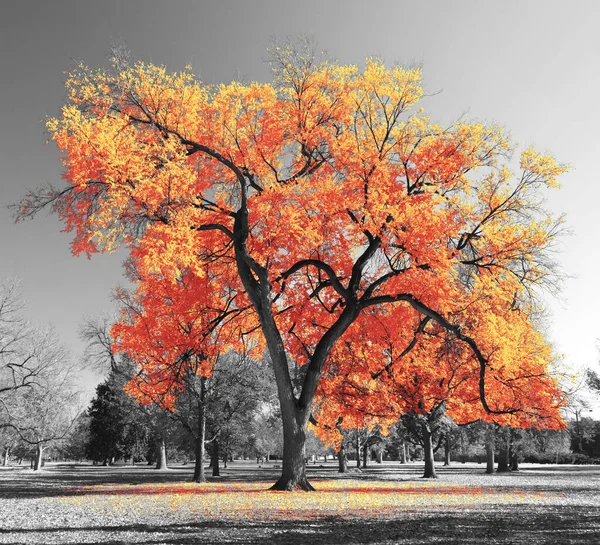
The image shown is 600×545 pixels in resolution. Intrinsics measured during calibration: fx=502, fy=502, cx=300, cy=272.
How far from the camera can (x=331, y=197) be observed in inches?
651

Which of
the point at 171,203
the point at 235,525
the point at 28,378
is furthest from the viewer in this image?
the point at 28,378

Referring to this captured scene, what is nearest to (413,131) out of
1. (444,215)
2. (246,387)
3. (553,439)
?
(444,215)

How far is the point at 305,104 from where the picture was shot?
17453 mm

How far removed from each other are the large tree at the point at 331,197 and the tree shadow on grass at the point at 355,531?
24.3ft

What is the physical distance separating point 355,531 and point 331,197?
10993 millimetres

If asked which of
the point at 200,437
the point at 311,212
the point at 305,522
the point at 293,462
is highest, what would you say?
the point at 311,212

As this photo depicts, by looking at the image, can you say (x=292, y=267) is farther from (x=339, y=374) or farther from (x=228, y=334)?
(x=339, y=374)

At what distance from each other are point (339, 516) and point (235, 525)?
7.21ft

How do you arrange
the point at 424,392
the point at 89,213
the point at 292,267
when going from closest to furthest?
1. the point at 89,213
2. the point at 292,267
3. the point at 424,392

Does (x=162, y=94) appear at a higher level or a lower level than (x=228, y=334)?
higher

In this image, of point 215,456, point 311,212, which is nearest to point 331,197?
point 311,212

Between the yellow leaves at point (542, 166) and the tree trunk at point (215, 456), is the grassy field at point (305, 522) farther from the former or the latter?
the tree trunk at point (215, 456)

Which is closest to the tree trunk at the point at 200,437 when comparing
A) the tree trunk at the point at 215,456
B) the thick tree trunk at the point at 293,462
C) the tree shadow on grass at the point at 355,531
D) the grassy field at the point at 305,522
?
the tree trunk at the point at 215,456

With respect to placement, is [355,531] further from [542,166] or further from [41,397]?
[41,397]
